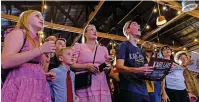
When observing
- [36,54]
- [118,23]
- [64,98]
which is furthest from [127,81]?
[118,23]

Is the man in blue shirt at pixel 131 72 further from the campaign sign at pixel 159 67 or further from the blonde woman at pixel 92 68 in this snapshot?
the blonde woman at pixel 92 68

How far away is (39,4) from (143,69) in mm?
6030

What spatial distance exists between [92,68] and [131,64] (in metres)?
0.34

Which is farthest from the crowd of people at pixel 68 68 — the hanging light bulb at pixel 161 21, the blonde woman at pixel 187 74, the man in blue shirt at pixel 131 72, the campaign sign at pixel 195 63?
the hanging light bulb at pixel 161 21

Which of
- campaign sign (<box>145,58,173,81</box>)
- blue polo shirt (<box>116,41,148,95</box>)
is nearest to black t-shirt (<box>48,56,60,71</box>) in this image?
blue polo shirt (<box>116,41,148,95</box>)

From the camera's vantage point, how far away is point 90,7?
8.32m

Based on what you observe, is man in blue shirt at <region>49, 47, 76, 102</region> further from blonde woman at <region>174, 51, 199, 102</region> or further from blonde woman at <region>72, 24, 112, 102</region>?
blonde woman at <region>174, 51, 199, 102</region>

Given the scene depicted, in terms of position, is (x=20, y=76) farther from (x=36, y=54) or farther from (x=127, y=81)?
(x=127, y=81)

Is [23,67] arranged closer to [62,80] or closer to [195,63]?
[62,80]

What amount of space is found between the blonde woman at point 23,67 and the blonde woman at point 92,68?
0.72m

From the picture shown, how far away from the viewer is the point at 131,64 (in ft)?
7.55

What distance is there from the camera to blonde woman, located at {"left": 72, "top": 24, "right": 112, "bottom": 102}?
2222mm

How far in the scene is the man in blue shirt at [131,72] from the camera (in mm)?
2160

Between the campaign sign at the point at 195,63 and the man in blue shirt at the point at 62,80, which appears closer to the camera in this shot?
the man in blue shirt at the point at 62,80
